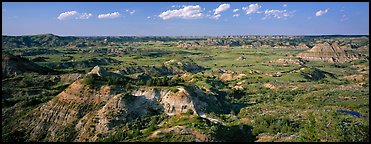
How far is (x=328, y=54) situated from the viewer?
15188 cm

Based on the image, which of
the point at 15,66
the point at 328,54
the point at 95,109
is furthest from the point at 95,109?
the point at 328,54

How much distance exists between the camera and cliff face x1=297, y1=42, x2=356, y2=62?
14862cm

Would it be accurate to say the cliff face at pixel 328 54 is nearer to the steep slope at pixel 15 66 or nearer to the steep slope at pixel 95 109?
the steep slope at pixel 95 109

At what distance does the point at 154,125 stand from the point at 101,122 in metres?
6.63

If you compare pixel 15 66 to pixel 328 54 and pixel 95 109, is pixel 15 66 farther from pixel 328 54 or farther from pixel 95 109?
pixel 328 54

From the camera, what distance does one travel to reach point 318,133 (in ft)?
122

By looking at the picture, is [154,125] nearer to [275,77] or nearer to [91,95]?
[91,95]

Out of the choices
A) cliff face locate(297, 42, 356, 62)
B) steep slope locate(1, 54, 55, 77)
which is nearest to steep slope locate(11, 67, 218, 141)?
steep slope locate(1, 54, 55, 77)

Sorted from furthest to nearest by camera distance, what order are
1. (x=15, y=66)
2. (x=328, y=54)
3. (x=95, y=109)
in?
1. (x=328, y=54)
2. (x=15, y=66)
3. (x=95, y=109)

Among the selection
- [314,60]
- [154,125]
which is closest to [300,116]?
[154,125]

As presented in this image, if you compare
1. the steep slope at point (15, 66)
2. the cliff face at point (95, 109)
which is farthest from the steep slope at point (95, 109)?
the steep slope at point (15, 66)

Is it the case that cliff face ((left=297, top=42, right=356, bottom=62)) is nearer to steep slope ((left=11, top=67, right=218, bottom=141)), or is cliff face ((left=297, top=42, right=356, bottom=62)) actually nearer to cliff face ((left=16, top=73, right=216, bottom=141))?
steep slope ((left=11, top=67, right=218, bottom=141))

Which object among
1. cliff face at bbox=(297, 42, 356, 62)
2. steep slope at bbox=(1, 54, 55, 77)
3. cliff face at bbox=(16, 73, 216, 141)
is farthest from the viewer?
cliff face at bbox=(297, 42, 356, 62)

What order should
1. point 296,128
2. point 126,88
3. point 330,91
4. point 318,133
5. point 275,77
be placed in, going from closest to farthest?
point 318,133 → point 296,128 → point 126,88 → point 330,91 → point 275,77
